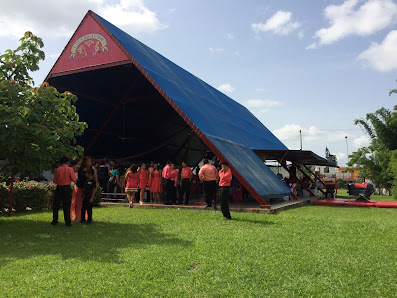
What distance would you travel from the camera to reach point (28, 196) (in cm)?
1077

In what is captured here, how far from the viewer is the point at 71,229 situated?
7527mm

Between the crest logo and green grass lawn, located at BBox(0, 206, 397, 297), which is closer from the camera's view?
green grass lawn, located at BBox(0, 206, 397, 297)

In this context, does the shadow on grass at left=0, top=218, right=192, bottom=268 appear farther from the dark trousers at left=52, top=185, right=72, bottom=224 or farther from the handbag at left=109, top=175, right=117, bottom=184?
the handbag at left=109, top=175, right=117, bottom=184

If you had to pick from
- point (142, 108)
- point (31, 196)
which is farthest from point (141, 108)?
point (31, 196)

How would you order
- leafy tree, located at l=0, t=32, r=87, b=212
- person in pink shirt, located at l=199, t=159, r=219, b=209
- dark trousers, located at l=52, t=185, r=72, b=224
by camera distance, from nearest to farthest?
leafy tree, located at l=0, t=32, r=87, b=212
dark trousers, located at l=52, t=185, r=72, b=224
person in pink shirt, located at l=199, t=159, r=219, b=209

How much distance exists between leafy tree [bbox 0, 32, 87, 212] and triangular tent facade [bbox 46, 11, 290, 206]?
4.98 meters

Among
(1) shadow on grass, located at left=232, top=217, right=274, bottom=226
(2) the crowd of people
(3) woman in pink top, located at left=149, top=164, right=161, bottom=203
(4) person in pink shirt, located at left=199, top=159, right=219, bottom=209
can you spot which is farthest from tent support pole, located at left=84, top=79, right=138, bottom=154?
(1) shadow on grass, located at left=232, top=217, right=274, bottom=226

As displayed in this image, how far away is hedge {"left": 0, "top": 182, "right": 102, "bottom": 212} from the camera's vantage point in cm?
995

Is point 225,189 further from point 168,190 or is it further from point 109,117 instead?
point 109,117

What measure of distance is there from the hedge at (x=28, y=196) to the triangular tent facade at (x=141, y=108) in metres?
5.47

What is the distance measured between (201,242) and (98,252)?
184cm

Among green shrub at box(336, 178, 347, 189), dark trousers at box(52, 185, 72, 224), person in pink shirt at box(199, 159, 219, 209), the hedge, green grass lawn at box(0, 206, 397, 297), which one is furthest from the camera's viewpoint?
green shrub at box(336, 178, 347, 189)

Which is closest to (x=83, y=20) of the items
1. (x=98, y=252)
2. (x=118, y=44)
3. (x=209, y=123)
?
(x=118, y=44)

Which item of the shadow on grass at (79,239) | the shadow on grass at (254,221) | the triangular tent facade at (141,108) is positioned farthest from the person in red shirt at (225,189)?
the shadow on grass at (79,239)
